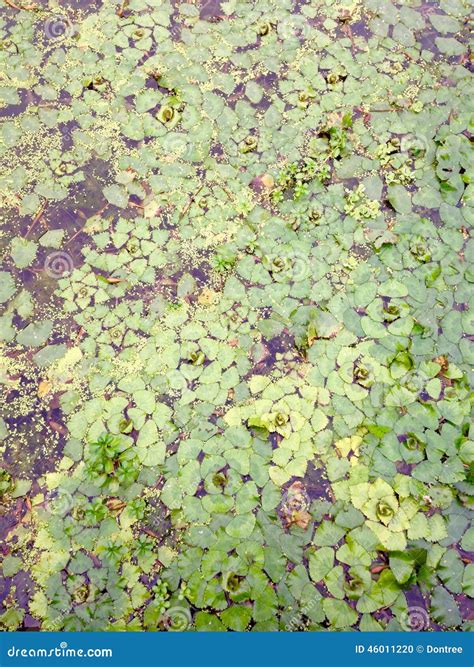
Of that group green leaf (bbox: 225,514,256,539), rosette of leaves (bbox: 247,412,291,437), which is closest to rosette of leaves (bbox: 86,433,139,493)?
green leaf (bbox: 225,514,256,539)

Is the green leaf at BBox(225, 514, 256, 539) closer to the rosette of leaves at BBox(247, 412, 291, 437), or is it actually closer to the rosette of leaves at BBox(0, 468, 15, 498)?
the rosette of leaves at BBox(247, 412, 291, 437)

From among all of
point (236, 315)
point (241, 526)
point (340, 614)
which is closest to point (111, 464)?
point (241, 526)

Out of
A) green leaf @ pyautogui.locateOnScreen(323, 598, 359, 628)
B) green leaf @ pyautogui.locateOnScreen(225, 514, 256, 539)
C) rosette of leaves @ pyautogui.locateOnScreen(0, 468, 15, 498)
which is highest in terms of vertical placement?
green leaf @ pyautogui.locateOnScreen(225, 514, 256, 539)

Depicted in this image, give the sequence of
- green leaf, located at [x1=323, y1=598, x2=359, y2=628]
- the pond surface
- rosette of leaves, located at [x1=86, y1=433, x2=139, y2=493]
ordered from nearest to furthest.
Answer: green leaf, located at [x1=323, y1=598, x2=359, y2=628] → the pond surface → rosette of leaves, located at [x1=86, y1=433, x2=139, y2=493]

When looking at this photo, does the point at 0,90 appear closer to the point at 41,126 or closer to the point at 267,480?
the point at 41,126

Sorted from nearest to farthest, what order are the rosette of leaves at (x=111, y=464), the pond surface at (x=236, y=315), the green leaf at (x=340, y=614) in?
the green leaf at (x=340, y=614)
the pond surface at (x=236, y=315)
the rosette of leaves at (x=111, y=464)

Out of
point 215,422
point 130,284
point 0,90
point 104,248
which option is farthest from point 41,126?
point 215,422

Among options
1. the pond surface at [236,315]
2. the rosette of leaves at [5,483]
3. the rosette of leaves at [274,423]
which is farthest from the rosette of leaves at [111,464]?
the rosette of leaves at [274,423]

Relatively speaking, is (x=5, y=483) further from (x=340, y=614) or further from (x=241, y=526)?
(x=340, y=614)

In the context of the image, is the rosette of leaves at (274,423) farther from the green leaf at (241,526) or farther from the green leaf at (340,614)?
the green leaf at (340,614)

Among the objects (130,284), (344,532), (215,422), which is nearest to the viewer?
(344,532)

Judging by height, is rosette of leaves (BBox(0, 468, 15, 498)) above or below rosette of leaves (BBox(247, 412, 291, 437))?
below
